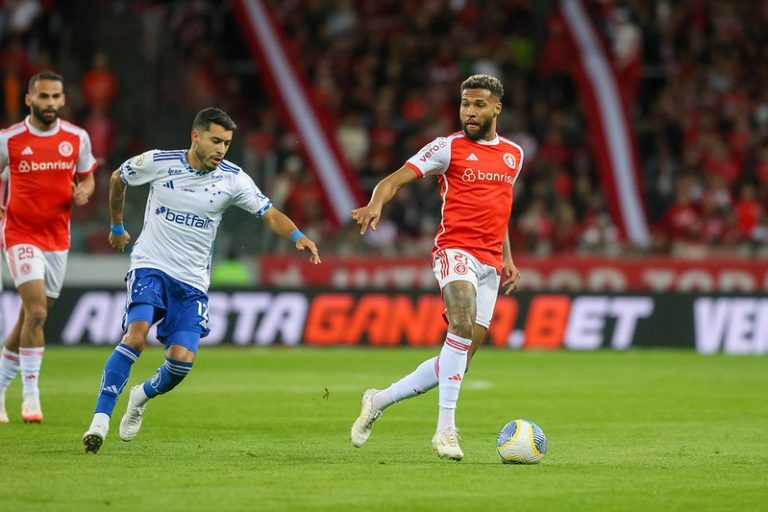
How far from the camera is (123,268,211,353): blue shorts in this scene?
10.2 m

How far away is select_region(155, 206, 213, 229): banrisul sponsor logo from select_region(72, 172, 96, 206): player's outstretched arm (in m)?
2.19

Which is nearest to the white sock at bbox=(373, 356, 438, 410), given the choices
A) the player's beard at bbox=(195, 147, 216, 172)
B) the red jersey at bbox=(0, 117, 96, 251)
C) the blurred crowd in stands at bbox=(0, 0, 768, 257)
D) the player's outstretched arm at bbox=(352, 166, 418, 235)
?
the player's outstretched arm at bbox=(352, 166, 418, 235)

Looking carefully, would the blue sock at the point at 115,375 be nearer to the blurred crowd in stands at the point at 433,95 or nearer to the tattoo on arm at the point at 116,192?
the tattoo on arm at the point at 116,192

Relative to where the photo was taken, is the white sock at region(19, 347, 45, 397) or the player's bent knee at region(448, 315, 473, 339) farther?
the white sock at region(19, 347, 45, 397)

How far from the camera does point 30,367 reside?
1230 cm

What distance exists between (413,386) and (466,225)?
1.21 m

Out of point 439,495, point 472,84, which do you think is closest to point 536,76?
point 472,84

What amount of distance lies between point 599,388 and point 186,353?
7.44 metres

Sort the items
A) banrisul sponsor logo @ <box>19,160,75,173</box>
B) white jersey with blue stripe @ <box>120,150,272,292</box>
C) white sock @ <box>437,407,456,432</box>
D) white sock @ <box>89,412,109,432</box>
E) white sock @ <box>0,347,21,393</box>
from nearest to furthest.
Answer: white sock @ <box>89,412,109,432</box> < white sock @ <box>437,407,456,432</box> < white jersey with blue stripe @ <box>120,150,272,292</box> < banrisul sponsor logo @ <box>19,160,75,173</box> < white sock @ <box>0,347,21,393</box>

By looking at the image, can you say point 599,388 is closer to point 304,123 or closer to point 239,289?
point 239,289

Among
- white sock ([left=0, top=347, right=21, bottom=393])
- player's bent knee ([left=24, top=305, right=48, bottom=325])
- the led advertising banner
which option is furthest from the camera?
the led advertising banner

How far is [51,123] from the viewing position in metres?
12.4

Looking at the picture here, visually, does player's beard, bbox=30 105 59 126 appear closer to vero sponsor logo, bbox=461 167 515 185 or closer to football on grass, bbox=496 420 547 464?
vero sponsor logo, bbox=461 167 515 185

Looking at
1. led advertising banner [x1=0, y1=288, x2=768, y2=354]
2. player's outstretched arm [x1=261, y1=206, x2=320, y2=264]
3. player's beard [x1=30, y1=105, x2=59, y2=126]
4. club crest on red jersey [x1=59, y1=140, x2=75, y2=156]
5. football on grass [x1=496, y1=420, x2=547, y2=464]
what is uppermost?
player's beard [x1=30, y1=105, x2=59, y2=126]
